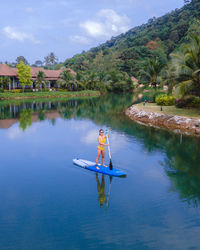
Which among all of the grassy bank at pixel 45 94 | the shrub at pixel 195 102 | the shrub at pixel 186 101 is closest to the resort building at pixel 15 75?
the grassy bank at pixel 45 94

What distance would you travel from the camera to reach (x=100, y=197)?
327 inches

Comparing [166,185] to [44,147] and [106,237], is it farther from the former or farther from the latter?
[44,147]

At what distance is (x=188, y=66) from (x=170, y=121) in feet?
13.7

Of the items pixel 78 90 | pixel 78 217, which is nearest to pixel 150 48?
pixel 78 90

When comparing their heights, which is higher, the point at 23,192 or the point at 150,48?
the point at 150,48

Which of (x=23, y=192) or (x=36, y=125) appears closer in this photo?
(x=23, y=192)

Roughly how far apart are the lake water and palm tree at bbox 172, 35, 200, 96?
4.29 metres

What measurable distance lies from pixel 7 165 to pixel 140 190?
6.17 m

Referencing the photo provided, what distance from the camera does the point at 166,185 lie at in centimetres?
909

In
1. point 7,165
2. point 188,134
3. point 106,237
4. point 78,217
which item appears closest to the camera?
point 106,237

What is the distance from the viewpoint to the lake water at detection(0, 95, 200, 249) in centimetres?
618

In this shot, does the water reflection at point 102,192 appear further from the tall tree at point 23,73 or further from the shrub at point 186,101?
the tall tree at point 23,73

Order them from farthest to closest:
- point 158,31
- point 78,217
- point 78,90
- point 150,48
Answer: point 158,31
point 150,48
point 78,90
point 78,217

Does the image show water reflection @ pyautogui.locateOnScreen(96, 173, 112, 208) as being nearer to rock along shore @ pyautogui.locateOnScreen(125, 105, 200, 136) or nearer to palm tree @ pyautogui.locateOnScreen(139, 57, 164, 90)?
rock along shore @ pyautogui.locateOnScreen(125, 105, 200, 136)
